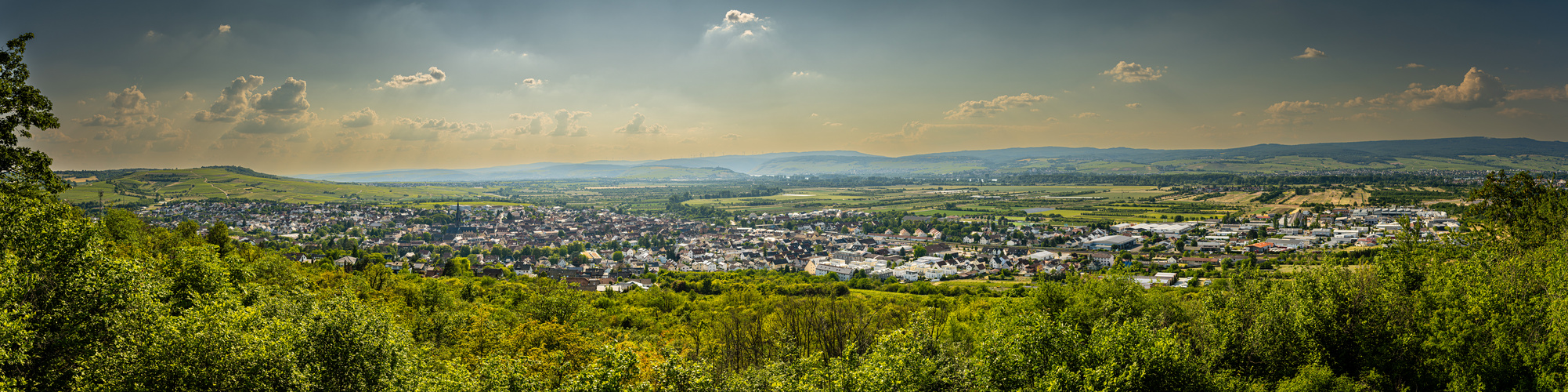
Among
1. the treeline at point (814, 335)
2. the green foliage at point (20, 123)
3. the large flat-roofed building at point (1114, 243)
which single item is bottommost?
the large flat-roofed building at point (1114, 243)

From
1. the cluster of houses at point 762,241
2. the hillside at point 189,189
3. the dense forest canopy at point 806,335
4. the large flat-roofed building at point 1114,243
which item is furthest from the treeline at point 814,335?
the hillside at point 189,189

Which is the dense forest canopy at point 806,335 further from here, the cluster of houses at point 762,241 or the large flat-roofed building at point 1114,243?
the large flat-roofed building at point 1114,243

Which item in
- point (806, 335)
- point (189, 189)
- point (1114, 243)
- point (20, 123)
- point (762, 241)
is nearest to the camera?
point (20, 123)

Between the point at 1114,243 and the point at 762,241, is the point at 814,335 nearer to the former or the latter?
the point at 1114,243

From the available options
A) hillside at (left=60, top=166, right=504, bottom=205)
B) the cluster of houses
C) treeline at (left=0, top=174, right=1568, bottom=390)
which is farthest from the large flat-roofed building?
hillside at (left=60, top=166, right=504, bottom=205)

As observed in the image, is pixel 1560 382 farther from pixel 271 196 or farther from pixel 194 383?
pixel 271 196

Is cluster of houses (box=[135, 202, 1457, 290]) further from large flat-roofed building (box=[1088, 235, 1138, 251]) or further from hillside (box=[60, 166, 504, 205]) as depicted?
hillside (box=[60, 166, 504, 205])

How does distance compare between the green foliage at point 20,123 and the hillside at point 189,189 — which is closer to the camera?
the green foliage at point 20,123

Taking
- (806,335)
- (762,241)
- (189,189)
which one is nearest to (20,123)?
(806,335)
